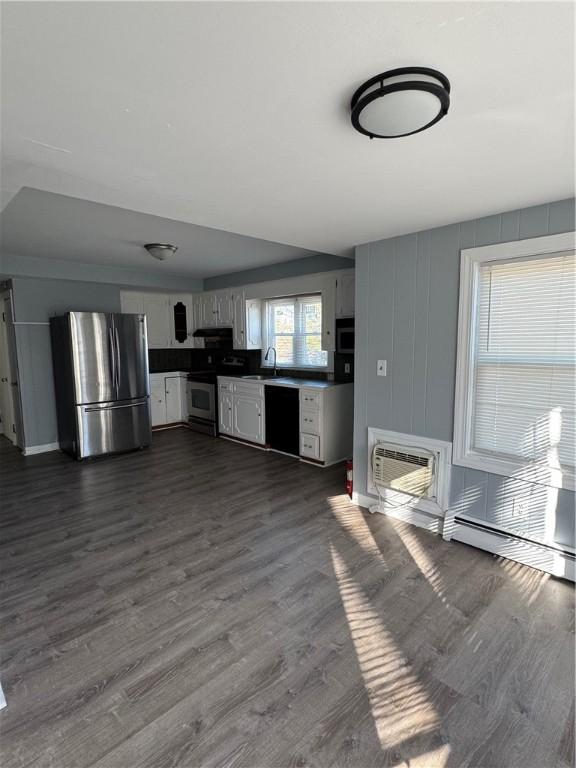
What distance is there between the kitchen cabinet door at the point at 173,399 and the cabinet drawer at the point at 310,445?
2788mm

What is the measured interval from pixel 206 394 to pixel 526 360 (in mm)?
4423

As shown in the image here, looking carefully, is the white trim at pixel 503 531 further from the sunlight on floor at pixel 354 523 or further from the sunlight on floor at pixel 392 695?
the sunlight on floor at pixel 392 695

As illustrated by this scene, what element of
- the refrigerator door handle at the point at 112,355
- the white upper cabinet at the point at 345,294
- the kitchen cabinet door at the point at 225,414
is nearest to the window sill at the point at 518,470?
the white upper cabinet at the point at 345,294

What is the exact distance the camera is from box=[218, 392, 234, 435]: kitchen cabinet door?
556cm

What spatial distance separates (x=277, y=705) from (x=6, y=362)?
581 centimetres

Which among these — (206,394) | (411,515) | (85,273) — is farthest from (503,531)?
(85,273)

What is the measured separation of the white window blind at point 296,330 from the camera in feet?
16.8

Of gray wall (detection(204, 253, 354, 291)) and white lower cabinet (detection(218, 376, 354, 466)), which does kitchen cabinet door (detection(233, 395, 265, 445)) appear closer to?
white lower cabinet (detection(218, 376, 354, 466))

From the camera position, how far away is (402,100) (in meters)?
1.22

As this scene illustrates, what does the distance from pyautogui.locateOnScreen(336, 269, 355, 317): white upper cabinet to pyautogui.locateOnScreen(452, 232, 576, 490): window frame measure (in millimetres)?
1681

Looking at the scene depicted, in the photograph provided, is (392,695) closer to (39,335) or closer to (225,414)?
(225,414)

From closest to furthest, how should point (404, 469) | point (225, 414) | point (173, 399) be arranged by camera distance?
1. point (404, 469)
2. point (225, 414)
3. point (173, 399)

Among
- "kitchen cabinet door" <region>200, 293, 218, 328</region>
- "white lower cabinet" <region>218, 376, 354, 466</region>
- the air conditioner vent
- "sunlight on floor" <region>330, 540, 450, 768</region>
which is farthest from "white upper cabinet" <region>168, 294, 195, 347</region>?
"sunlight on floor" <region>330, 540, 450, 768</region>

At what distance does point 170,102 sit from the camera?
1.31m
